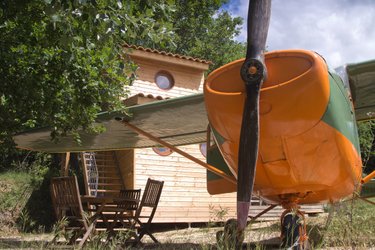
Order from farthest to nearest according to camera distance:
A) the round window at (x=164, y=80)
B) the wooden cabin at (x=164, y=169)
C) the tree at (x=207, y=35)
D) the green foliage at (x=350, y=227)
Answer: the tree at (x=207, y=35) → the round window at (x=164, y=80) → the wooden cabin at (x=164, y=169) → the green foliage at (x=350, y=227)

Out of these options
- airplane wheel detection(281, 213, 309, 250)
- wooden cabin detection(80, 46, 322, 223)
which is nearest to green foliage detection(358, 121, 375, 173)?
airplane wheel detection(281, 213, 309, 250)

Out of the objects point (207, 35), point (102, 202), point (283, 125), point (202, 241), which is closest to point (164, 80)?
point (102, 202)

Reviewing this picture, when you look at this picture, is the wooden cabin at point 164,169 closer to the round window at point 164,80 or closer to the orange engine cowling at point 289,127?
the round window at point 164,80

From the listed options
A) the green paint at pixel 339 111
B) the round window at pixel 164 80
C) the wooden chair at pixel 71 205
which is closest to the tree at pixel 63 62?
the wooden chair at pixel 71 205

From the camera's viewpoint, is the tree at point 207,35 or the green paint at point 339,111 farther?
the tree at point 207,35

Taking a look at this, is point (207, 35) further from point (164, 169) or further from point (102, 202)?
point (102, 202)

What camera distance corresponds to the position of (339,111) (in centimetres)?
424

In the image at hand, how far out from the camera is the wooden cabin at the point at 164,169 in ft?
37.3

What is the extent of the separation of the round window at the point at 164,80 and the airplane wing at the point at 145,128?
4.73 metres

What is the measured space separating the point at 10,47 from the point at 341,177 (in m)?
3.89

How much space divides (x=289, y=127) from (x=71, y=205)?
425 centimetres

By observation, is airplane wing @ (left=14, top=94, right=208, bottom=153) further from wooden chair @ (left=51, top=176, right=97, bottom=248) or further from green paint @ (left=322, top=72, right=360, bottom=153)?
green paint @ (left=322, top=72, right=360, bottom=153)

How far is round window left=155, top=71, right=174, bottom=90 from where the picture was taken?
1363 cm

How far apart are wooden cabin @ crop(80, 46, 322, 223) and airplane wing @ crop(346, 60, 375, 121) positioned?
4.79 m
